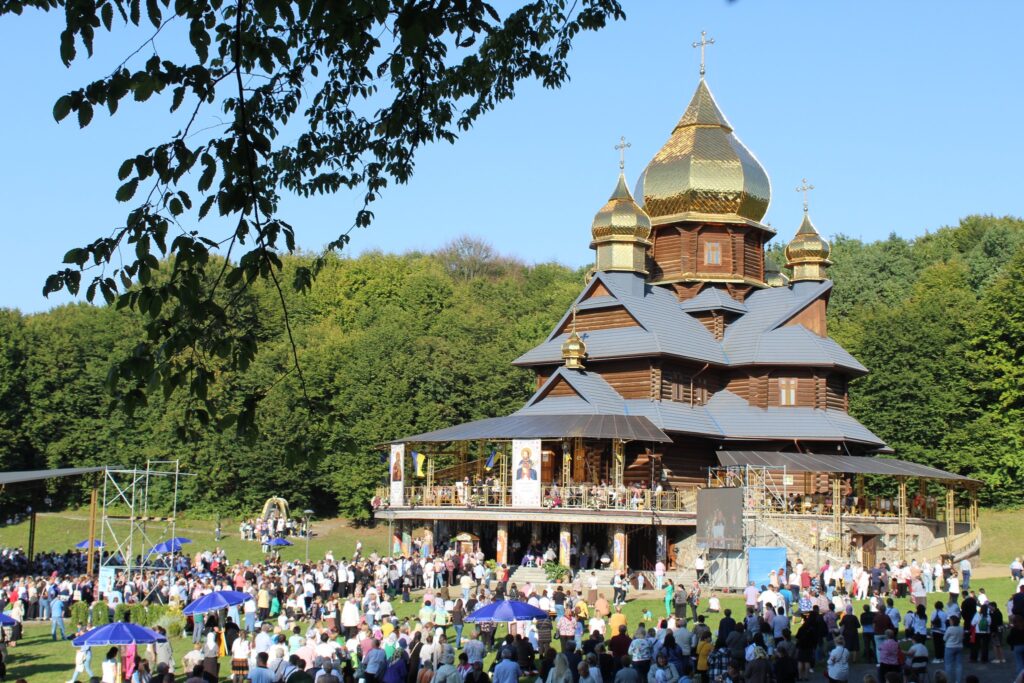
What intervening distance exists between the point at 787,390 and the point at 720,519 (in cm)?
1397

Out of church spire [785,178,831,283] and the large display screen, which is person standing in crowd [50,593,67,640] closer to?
the large display screen

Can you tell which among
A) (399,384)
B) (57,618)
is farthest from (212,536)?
(57,618)

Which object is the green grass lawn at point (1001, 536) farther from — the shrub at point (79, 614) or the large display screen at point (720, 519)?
the shrub at point (79, 614)

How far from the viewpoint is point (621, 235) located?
1892 inches

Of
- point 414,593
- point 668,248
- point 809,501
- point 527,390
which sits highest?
point 668,248

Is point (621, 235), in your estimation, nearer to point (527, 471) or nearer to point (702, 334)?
point (702, 334)

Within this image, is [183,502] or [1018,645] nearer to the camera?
[1018,645]

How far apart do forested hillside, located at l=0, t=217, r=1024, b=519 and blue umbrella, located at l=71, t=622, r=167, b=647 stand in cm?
2677

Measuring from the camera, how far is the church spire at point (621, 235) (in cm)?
4806

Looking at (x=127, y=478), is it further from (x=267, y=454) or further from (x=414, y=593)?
Answer: (x=414, y=593)

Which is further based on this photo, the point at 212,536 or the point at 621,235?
the point at 212,536

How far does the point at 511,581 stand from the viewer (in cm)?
3550

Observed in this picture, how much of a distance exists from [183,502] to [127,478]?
3694 millimetres

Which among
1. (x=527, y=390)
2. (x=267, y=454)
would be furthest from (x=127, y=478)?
(x=527, y=390)
